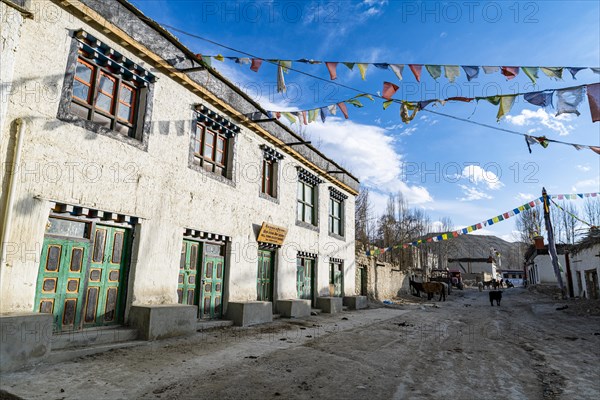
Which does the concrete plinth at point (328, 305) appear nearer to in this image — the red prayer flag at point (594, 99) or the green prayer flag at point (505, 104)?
the green prayer flag at point (505, 104)

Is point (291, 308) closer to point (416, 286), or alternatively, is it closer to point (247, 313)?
point (247, 313)

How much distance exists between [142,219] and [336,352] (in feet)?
16.2

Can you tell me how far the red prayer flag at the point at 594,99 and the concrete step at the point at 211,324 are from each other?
9990 millimetres

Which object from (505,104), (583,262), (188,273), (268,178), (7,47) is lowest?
(188,273)

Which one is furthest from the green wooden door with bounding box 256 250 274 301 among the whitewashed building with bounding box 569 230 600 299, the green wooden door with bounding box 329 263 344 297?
the whitewashed building with bounding box 569 230 600 299

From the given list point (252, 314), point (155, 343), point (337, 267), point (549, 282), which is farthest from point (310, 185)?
point (549, 282)

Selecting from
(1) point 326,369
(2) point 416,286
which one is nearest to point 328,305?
(1) point 326,369

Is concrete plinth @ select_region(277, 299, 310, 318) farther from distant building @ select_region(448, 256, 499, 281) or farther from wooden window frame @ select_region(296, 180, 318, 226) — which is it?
distant building @ select_region(448, 256, 499, 281)

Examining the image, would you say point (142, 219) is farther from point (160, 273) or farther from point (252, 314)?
point (252, 314)

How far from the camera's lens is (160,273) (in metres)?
8.27

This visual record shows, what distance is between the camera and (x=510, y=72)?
8633mm

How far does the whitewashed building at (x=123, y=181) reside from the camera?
19.5 feet

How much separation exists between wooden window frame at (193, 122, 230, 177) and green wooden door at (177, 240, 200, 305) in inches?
90.3

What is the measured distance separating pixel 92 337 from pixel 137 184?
3.11m
